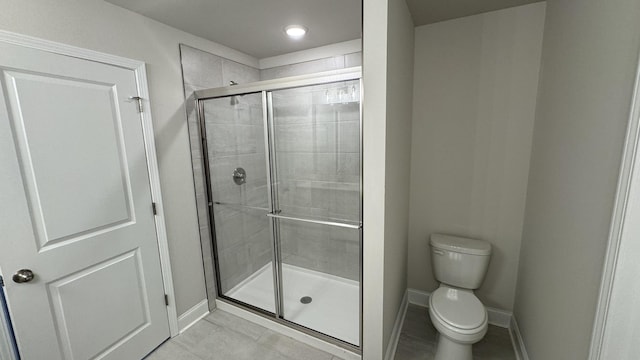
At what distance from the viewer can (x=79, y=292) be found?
4.86 ft

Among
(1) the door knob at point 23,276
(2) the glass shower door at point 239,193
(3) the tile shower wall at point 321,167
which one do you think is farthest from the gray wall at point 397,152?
(1) the door knob at point 23,276

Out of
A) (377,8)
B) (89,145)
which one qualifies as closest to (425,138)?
(377,8)

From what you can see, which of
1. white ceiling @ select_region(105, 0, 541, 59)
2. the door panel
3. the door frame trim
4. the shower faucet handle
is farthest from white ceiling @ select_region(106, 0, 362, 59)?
the shower faucet handle

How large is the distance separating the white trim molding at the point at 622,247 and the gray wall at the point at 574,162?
5cm

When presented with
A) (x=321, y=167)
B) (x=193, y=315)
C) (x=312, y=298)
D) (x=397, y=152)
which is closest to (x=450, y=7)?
(x=397, y=152)

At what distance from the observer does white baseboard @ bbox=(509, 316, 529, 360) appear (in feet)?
5.43

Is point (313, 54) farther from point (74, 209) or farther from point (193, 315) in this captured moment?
point (193, 315)

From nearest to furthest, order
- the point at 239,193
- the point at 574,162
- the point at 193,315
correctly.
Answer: the point at 574,162
the point at 193,315
the point at 239,193

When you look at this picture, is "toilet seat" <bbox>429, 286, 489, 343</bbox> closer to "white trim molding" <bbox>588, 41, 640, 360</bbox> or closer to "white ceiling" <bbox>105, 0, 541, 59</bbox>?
"white trim molding" <bbox>588, 41, 640, 360</bbox>

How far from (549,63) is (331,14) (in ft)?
4.63

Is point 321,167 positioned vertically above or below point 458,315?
above

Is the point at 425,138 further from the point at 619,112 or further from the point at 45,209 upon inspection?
the point at 45,209

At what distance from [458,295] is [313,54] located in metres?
2.42

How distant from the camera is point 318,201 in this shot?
8.25 ft
